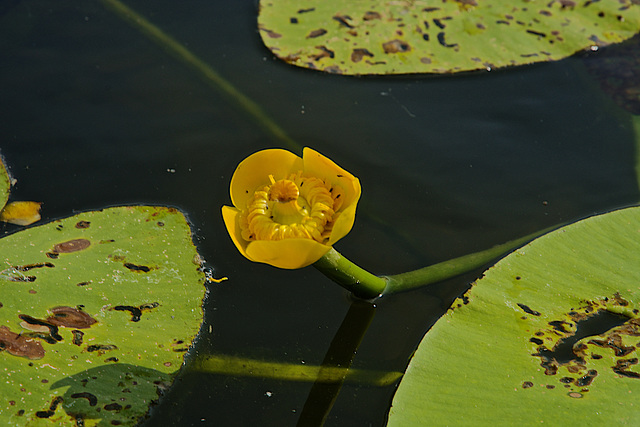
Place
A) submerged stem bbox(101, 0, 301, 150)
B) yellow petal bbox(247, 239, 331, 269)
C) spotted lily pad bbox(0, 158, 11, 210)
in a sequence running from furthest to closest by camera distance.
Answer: submerged stem bbox(101, 0, 301, 150) → spotted lily pad bbox(0, 158, 11, 210) → yellow petal bbox(247, 239, 331, 269)

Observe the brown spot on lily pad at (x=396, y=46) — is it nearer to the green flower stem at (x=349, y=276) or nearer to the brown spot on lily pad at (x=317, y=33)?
the brown spot on lily pad at (x=317, y=33)

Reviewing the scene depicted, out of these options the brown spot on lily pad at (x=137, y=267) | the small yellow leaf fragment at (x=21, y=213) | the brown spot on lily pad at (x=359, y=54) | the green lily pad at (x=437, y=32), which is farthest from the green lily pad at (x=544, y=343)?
the small yellow leaf fragment at (x=21, y=213)

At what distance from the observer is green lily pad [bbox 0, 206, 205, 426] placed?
4.64ft

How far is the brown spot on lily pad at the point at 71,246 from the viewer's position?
1739 mm

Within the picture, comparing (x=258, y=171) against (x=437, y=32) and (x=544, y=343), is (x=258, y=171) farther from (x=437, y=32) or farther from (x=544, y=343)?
(x=437, y=32)

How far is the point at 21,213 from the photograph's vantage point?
6.68ft

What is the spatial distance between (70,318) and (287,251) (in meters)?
0.72

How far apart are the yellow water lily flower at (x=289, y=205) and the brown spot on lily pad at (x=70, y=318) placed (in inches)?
20.7

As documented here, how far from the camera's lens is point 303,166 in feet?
4.75

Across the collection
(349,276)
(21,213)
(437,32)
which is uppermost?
(437,32)

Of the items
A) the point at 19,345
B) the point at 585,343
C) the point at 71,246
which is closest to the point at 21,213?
the point at 71,246

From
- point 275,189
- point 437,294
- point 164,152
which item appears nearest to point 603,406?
point 437,294

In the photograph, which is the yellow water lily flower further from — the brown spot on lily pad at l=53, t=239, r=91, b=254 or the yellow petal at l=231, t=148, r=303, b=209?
the brown spot on lily pad at l=53, t=239, r=91, b=254

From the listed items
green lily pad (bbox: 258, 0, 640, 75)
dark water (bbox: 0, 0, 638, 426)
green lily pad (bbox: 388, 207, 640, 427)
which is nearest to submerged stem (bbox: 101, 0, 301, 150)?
dark water (bbox: 0, 0, 638, 426)
